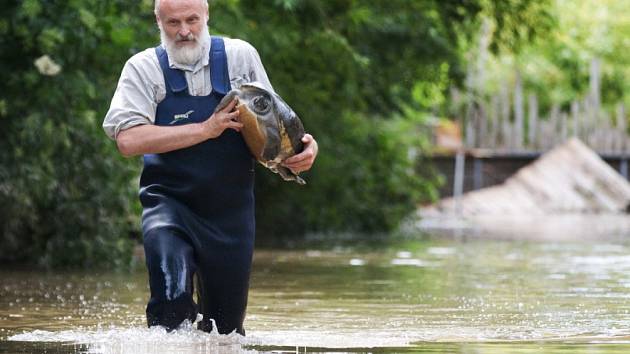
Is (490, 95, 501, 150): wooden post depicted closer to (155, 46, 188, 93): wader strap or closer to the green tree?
the green tree

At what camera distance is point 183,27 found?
793cm

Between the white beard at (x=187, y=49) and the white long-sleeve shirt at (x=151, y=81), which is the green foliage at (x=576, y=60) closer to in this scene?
the white long-sleeve shirt at (x=151, y=81)

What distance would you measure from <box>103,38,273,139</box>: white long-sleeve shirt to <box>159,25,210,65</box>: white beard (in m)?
0.03

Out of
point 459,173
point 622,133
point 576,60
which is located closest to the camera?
point 459,173

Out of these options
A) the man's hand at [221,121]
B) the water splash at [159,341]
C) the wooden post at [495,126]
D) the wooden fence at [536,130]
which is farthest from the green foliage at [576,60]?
the man's hand at [221,121]

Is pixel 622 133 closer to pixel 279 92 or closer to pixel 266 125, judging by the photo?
pixel 279 92

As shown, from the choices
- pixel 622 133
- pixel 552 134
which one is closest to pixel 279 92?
pixel 552 134

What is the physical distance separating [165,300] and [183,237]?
330mm

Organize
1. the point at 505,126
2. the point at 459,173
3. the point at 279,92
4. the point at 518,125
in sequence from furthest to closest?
the point at 505,126 → the point at 518,125 → the point at 459,173 → the point at 279,92

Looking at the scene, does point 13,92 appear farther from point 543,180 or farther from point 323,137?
point 543,180

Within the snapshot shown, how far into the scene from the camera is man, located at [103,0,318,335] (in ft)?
25.6

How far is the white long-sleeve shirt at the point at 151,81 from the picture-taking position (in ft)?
25.8

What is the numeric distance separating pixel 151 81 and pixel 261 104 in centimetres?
52

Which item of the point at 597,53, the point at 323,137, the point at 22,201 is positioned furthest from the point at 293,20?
the point at 597,53
